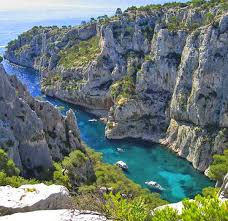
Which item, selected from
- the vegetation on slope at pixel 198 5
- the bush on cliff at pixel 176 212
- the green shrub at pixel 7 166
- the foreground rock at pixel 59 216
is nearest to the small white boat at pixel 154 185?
the green shrub at pixel 7 166

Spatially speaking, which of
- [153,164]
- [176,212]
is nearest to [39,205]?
[176,212]

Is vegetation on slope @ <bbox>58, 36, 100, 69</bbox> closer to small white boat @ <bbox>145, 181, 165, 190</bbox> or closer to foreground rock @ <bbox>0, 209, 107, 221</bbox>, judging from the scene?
small white boat @ <bbox>145, 181, 165, 190</bbox>

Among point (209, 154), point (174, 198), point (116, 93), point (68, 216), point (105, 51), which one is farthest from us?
point (105, 51)

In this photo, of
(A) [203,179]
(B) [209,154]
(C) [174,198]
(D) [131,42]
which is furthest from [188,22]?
(C) [174,198]

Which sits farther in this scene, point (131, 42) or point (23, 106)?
point (131, 42)

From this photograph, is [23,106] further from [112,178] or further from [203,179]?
[203,179]

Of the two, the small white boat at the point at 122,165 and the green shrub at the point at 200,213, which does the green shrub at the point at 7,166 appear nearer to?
the green shrub at the point at 200,213

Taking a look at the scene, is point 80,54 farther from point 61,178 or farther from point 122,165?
point 61,178

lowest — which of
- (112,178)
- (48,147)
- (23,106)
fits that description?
(112,178)

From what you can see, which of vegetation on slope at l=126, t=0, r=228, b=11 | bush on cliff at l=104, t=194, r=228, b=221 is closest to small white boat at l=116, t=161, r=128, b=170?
vegetation on slope at l=126, t=0, r=228, b=11
